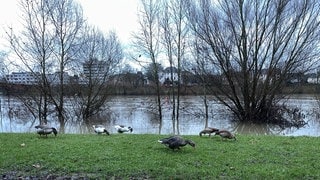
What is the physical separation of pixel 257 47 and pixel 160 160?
17974 millimetres

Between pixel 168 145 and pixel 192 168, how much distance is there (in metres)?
1.93

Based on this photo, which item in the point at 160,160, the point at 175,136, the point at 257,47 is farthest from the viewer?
the point at 257,47

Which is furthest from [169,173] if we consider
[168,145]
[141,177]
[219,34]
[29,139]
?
[219,34]

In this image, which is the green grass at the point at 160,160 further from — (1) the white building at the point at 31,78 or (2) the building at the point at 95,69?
(2) the building at the point at 95,69

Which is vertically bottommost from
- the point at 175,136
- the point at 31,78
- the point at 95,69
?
the point at 175,136

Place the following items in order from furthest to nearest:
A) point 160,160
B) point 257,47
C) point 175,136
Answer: point 257,47
point 175,136
point 160,160

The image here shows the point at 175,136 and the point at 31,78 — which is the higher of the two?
the point at 31,78

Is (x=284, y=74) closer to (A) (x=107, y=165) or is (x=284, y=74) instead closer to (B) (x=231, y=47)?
(B) (x=231, y=47)

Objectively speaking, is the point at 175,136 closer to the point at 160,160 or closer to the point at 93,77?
the point at 160,160

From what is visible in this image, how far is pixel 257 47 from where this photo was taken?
24.2m

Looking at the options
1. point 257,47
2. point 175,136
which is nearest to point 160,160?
point 175,136

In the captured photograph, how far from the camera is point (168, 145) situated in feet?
30.5

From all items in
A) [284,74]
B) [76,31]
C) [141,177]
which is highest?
[76,31]

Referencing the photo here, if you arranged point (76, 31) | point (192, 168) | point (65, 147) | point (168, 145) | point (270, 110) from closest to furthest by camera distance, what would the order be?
point (192, 168)
point (168, 145)
point (65, 147)
point (270, 110)
point (76, 31)
